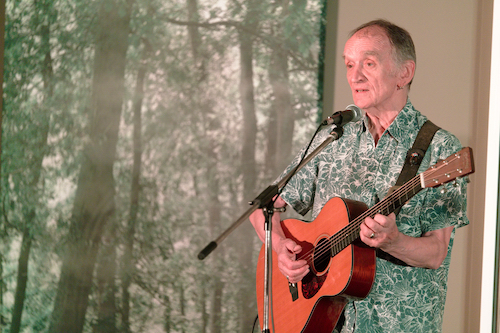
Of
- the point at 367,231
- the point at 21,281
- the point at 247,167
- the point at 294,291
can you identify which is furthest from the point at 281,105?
the point at 21,281

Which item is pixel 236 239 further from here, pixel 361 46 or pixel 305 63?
pixel 361 46

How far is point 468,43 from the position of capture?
2.71m

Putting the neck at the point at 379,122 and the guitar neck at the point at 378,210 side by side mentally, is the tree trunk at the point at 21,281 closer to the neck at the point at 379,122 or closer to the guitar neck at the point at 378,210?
the guitar neck at the point at 378,210

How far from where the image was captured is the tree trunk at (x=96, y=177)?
300 cm

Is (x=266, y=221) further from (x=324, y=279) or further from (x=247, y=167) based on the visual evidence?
(x=247, y=167)

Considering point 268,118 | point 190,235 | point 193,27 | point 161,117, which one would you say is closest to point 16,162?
point 161,117

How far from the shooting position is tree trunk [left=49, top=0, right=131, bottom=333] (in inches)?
118

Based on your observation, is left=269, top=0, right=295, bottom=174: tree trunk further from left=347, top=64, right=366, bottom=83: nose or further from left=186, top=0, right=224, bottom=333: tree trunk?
left=347, top=64, right=366, bottom=83: nose

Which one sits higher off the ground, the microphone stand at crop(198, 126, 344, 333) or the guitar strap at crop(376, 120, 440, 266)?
the guitar strap at crop(376, 120, 440, 266)

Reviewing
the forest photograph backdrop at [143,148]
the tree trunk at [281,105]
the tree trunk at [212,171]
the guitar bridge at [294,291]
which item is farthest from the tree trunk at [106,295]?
the guitar bridge at [294,291]

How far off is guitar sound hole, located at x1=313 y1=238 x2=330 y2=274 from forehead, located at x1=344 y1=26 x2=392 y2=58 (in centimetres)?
77

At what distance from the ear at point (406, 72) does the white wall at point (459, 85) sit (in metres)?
0.91

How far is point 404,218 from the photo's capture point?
168cm

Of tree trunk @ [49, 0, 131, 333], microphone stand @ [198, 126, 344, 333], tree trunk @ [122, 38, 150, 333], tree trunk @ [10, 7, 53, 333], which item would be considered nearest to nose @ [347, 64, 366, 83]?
microphone stand @ [198, 126, 344, 333]
